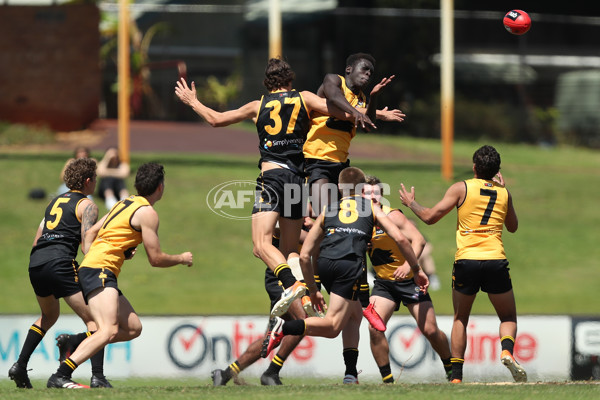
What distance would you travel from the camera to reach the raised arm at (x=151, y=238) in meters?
7.88

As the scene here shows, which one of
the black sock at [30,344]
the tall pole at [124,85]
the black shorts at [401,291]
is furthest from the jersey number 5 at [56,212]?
the tall pole at [124,85]

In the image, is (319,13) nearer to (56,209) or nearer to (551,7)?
(551,7)

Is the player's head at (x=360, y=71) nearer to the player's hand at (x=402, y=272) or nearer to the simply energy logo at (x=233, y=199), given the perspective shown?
the player's hand at (x=402, y=272)

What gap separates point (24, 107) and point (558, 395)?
1957 cm

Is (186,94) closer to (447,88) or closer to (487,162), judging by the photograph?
(487,162)

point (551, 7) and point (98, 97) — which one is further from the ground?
point (551, 7)

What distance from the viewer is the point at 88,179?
835cm

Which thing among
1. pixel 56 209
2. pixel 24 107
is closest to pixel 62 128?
pixel 24 107

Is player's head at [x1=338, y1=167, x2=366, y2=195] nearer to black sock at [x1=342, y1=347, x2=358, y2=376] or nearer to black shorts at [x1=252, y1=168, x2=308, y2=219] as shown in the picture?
black shorts at [x1=252, y1=168, x2=308, y2=219]

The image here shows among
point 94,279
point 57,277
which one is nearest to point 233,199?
point 57,277

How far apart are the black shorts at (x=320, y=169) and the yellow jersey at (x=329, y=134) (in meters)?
0.04

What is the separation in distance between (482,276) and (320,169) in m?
1.79

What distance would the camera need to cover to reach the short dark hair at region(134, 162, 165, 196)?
805 centimetres

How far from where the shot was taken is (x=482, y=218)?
8.59 m
